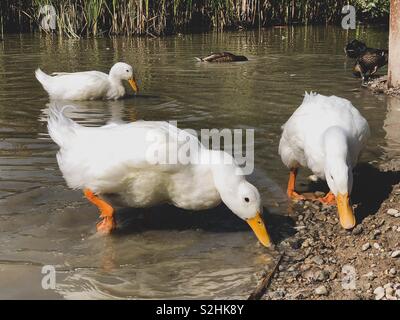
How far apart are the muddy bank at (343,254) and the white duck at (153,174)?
1.16ft

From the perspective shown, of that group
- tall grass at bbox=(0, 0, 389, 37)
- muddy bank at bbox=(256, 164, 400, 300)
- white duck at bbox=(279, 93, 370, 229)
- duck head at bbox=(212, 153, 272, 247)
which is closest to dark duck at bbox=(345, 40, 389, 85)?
white duck at bbox=(279, 93, 370, 229)

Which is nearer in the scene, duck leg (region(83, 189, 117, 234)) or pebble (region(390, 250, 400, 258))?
pebble (region(390, 250, 400, 258))

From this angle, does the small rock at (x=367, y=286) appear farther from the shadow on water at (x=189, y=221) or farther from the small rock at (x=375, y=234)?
the shadow on water at (x=189, y=221)

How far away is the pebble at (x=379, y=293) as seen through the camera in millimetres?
3282

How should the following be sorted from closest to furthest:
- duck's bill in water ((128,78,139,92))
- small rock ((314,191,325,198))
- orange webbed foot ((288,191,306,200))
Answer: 1. orange webbed foot ((288,191,306,200))
2. small rock ((314,191,325,198))
3. duck's bill in water ((128,78,139,92))

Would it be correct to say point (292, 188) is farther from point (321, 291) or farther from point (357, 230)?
point (321, 291)

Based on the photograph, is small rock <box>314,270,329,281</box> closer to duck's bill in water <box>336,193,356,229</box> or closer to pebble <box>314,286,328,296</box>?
pebble <box>314,286,328,296</box>

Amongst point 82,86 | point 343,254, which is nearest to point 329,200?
point 343,254

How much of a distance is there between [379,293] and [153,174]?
5.50ft

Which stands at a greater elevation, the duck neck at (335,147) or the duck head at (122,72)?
the duck head at (122,72)

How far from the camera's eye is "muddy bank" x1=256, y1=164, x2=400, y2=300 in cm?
343

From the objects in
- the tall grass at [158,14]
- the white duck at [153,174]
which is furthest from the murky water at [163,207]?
the tall grass at [158,14]

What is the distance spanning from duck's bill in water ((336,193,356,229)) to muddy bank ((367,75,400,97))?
549 cm

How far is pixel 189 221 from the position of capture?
4.62 m
